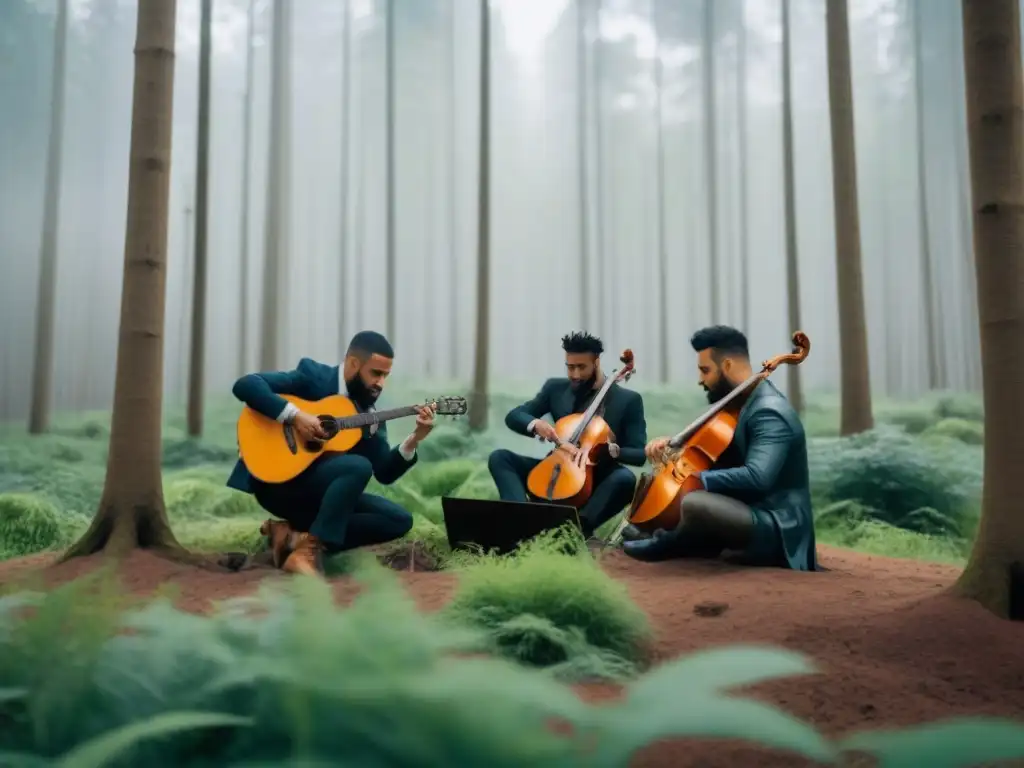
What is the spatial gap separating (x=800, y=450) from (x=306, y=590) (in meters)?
2.28

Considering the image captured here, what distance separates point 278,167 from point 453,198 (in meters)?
3.51

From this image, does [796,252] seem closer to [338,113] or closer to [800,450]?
[800,450]

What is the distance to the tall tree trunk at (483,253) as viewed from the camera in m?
7.53

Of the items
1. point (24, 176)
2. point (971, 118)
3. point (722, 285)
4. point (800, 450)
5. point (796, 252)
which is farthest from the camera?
point (722, 285)

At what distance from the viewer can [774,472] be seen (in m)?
3.06

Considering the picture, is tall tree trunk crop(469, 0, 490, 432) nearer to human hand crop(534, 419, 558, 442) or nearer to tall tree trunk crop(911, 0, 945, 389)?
human hand crop(534, 419, 558, 442)

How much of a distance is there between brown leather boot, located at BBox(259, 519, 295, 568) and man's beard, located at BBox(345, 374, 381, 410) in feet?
2.20

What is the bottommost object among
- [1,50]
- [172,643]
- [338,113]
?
[172,643]

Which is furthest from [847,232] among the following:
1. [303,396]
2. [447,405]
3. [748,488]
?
[303,396]

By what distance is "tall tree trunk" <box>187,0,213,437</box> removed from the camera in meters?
7.51

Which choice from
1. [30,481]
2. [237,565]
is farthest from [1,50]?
[237,565]

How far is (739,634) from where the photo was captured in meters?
2.19

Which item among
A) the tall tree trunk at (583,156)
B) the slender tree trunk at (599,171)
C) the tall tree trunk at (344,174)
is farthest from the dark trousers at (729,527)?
the slender tree trunk at (599,171)

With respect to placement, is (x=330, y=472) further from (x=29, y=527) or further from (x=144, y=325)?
(x=29, y=527)
